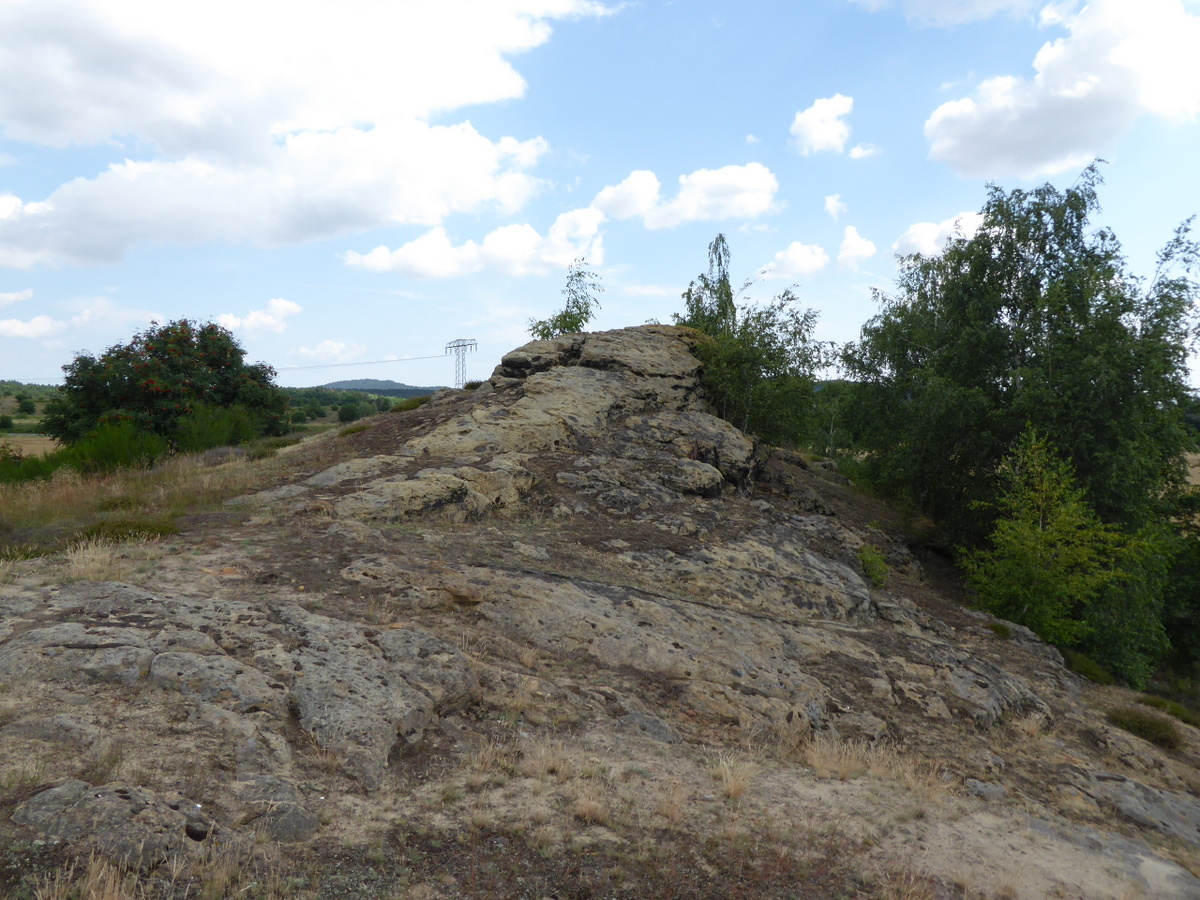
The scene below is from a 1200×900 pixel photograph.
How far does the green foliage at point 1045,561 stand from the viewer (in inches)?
677

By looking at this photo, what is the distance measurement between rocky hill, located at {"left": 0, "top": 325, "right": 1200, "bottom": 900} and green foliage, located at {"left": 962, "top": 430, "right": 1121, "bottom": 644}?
267 centimetres

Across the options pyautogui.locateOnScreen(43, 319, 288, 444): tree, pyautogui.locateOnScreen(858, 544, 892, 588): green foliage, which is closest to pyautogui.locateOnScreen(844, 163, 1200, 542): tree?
pyautogui.locateOnScreen(858, 544, 892, 588): green foliage

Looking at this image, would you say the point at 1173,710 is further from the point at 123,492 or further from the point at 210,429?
the point at 210,429

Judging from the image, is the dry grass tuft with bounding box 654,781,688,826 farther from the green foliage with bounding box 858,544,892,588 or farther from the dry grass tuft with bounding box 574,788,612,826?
the green foliage with bounding box 858,544,892,588

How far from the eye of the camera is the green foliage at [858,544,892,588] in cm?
1583

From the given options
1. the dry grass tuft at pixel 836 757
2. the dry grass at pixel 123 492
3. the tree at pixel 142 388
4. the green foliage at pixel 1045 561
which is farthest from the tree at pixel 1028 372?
the tree at pixel 142 388

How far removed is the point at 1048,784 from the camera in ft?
29.3

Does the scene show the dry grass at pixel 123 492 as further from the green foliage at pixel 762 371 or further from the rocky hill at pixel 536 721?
the green foliage at pixel 762 371

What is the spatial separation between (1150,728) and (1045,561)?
239 inches

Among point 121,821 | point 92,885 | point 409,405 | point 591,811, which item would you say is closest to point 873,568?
point 591,811

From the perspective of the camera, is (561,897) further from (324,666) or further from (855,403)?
(855,403)

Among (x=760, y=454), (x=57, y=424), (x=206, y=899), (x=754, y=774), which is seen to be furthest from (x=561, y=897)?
(x=57, y=424)

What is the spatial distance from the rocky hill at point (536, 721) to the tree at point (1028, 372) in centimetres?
945

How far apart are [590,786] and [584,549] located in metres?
6.71
